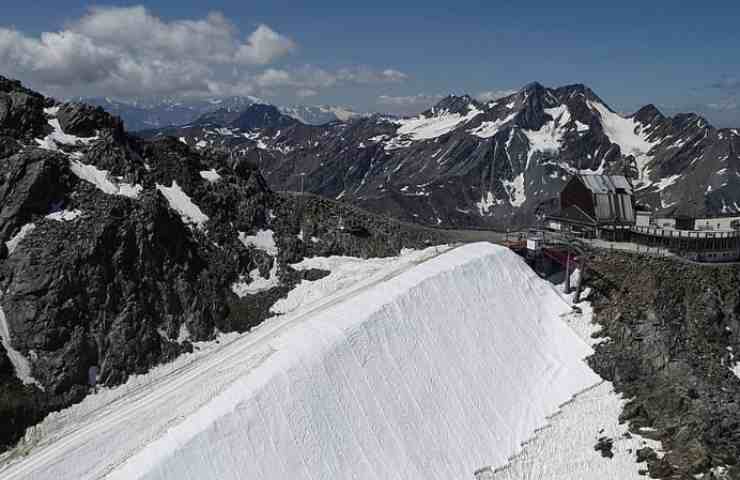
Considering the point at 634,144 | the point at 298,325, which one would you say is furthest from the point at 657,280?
the point at 634,144

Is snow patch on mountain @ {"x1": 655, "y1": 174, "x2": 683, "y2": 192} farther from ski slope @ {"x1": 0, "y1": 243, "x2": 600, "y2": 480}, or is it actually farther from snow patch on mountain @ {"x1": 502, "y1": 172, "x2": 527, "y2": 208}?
ski slope @ {"x1": 0, "y1": 243, "x2": 600, "y2": 480}

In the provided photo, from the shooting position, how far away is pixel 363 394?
3728 centimetres

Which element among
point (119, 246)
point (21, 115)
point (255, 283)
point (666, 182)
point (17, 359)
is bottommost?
point (17, 359)

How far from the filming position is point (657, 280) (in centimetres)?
5019

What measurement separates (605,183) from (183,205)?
47014 mm

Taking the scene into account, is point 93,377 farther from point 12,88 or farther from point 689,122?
point 689,122

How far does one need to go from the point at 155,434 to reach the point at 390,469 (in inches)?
555

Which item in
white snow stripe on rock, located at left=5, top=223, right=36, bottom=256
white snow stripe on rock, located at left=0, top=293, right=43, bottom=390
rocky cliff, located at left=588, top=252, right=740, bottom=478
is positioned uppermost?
white snow stripe on rock, located at left=5, top=223, right=36, bottom=256

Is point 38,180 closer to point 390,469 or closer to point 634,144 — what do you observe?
point 390,469

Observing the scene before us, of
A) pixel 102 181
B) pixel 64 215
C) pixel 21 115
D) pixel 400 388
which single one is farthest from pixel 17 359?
pixel 400 388

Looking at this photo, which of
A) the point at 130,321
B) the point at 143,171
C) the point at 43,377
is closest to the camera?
the point at 43,377

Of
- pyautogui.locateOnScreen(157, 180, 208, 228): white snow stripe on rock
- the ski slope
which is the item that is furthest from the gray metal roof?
pyautogui.locateOnScreen(157, 180, 208, 228): white snow stripe on rock

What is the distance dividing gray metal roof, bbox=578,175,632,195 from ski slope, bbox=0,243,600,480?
55.9ft

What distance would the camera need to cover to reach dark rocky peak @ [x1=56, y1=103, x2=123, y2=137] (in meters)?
54.1
